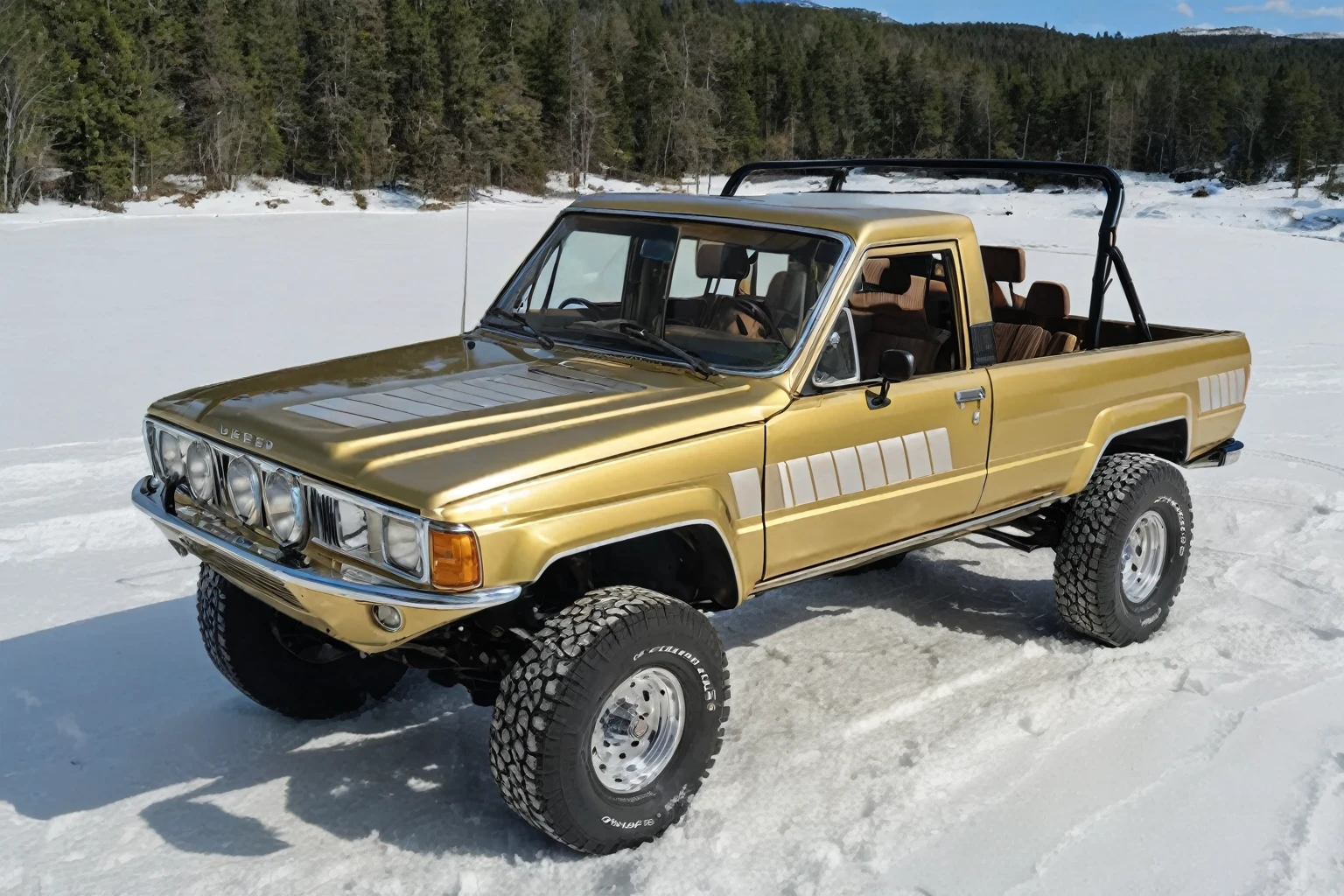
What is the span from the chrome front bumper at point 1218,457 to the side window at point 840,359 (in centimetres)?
247

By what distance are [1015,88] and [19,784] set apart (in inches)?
3811

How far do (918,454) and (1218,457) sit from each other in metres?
2.43

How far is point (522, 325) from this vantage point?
4.81 metres

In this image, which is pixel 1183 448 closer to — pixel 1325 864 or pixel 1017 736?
pixel 1017 736

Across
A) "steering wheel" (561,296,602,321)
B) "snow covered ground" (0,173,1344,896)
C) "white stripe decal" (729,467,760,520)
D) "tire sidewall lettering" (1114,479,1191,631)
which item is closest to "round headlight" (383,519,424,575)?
"snow covered ground" (0,173,1344,896)

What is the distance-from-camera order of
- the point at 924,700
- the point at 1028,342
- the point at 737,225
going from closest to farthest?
the point at 737,225
the point at 924,700
the point at 1028,342

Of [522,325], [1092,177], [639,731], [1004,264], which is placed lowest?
[639,731]

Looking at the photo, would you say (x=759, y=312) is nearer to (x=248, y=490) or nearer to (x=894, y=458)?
(x=894, y=458)

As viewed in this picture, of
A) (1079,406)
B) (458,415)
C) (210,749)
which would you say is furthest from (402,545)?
(1079,406)

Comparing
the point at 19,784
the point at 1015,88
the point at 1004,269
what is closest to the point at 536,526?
the point at 19,784

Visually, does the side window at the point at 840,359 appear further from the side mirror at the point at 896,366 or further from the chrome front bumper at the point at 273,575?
the chrome front bumper at the point at 273,575

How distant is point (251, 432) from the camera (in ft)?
11.7

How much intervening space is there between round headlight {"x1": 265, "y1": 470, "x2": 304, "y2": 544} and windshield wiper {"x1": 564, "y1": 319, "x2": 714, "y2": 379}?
144 cm

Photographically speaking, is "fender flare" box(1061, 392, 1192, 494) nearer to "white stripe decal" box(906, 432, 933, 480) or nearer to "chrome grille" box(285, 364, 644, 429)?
"white stripe decal" box(906, 432, 933, 480)
